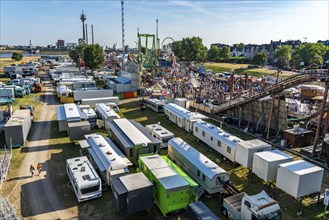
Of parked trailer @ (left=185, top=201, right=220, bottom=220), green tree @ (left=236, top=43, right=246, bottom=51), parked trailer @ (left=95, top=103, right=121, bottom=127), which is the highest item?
green tree @ (left=236, top=43, right=246, bottom=51)

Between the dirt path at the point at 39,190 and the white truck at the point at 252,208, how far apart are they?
10.7m

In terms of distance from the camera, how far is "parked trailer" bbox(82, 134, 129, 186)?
64.5 ft

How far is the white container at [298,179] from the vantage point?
18219mm

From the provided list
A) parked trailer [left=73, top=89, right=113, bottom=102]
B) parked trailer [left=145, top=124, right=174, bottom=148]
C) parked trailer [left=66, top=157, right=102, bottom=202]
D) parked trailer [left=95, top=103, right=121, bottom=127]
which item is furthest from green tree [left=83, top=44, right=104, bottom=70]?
parked trailer [left=66, top=157, right=102, bottom=202]

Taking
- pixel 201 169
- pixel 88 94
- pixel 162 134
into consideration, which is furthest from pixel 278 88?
pixel 88 94

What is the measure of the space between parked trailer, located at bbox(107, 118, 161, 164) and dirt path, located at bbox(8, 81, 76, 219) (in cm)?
684

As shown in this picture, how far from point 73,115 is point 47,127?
5570mm

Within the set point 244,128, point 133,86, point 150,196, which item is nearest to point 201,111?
point 244,128

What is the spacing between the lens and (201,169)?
19.7m

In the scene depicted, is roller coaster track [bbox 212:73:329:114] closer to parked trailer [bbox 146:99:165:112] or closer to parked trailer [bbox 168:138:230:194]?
parked trailer [bbox 146:99:165:112]

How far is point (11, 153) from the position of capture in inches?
997

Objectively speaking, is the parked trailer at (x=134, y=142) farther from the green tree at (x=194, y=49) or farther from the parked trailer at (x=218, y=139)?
the green tree at (x=194, y=49)

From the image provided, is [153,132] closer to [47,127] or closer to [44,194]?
[44,194]

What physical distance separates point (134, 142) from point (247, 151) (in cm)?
1027
